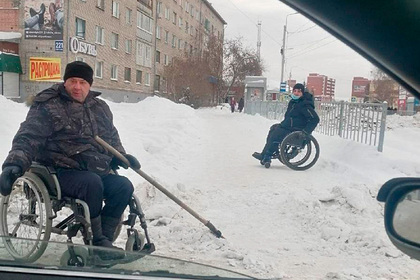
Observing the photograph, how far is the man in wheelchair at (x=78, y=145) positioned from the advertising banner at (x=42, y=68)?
1.06 meters

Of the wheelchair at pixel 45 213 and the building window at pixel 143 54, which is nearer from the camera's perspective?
the wheelchair at pixel 45 213

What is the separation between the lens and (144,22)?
4836 millimetres

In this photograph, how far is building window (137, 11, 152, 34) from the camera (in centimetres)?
447

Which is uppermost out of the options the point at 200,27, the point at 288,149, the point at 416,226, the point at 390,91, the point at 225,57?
the point at 200,27

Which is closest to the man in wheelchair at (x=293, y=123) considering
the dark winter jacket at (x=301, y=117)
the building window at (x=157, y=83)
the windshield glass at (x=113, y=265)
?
the dark winter jacket at (x=301, y=117)

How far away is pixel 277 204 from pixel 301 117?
7.20 ft

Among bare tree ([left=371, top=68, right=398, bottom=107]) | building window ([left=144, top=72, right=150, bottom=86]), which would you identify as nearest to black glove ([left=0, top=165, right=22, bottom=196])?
bare tree ([left=371, top=68, right=398, bottom=107])

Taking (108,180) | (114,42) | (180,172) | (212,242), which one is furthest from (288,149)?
(108,180)

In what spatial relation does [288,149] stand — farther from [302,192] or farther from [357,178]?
[302,192]

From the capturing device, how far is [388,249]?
3.09 meters

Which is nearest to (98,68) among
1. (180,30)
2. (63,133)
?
(180,30)

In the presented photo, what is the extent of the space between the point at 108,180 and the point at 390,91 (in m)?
1.98

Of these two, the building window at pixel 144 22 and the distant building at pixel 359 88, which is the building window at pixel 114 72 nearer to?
the building window at pixel 144 22

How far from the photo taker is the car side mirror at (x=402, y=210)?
0.91 m
